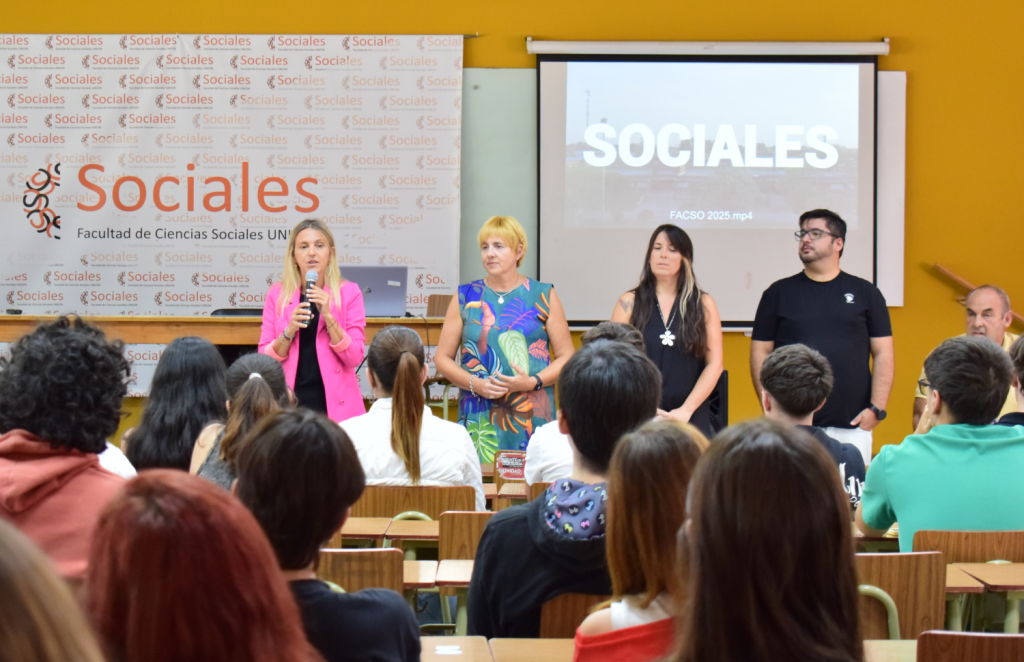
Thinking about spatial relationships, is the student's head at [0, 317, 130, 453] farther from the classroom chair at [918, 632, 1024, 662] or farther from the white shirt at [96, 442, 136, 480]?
the classroom chair at [918, 632, 1024, 662]

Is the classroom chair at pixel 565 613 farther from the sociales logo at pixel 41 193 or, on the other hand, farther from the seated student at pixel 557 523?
the sociales logo at pixel 41 193

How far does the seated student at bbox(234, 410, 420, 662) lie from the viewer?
133 centimetres

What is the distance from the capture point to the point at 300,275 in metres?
4.16

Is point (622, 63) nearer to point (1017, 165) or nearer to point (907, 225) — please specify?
point (907, 225)

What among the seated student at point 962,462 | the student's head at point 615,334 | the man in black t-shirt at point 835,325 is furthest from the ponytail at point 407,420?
the man in black t-shirt at point 835,325

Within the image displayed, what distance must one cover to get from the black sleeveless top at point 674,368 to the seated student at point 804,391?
3.90 ft

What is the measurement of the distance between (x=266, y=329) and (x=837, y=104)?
418cm

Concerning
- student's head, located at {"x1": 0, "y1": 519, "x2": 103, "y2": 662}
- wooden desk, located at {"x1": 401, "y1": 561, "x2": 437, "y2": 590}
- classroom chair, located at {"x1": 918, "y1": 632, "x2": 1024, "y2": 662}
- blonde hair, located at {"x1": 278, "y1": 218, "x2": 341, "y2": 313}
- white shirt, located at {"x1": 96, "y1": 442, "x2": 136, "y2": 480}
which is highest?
blonde hair, located at {"x1": 278, "y1": 218, "x2": 341, "y2": 313}

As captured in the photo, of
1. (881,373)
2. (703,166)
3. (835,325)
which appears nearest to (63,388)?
(835,325)

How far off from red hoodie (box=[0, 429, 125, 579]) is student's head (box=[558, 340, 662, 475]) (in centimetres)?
88

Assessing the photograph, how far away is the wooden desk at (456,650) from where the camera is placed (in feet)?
5.45

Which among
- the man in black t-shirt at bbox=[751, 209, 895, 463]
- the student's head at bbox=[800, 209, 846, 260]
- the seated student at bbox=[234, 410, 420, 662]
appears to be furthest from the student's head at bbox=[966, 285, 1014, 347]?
the seated student at bbox=[234, 410, 420, 662]

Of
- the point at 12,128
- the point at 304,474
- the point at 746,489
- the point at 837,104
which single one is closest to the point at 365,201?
the point at 12,128

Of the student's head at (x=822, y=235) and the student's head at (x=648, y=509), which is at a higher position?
the student's head at (x=822, y=235)
